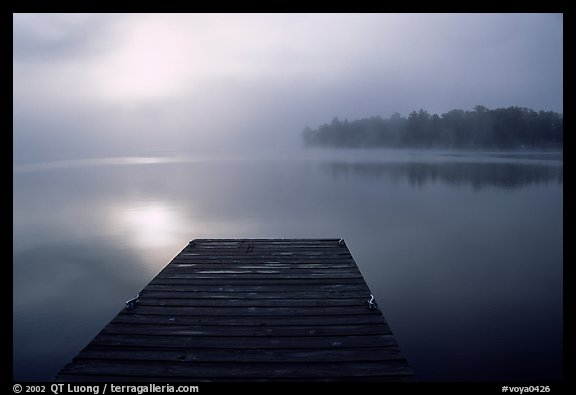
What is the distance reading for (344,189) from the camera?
2850 centimetres

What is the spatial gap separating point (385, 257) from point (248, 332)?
8213 mm

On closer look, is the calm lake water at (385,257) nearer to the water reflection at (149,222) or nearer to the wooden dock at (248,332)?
the water reflection at (149,222)

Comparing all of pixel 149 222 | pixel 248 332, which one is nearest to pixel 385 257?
pixel 248 332

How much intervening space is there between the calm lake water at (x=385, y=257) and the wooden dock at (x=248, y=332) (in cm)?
201

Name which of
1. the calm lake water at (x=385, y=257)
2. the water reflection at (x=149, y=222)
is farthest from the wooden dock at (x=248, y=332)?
the water reflection at (x=149, y=222)

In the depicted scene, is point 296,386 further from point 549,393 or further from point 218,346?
point 549,393

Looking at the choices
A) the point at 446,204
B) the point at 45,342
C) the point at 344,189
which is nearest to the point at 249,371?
the point at 45,342

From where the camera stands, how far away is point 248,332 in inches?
158

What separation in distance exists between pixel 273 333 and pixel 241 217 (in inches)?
595

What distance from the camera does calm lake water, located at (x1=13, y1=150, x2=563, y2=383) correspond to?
244 inches

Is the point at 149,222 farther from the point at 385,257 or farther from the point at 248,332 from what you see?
the point at 248,332

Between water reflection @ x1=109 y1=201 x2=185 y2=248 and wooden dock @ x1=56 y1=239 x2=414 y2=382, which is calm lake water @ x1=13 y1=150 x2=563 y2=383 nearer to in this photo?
water reflection @ x1=109 y1=201 x2=185 y2=248

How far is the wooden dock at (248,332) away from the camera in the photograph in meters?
3.29

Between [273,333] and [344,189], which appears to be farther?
[344,189]
